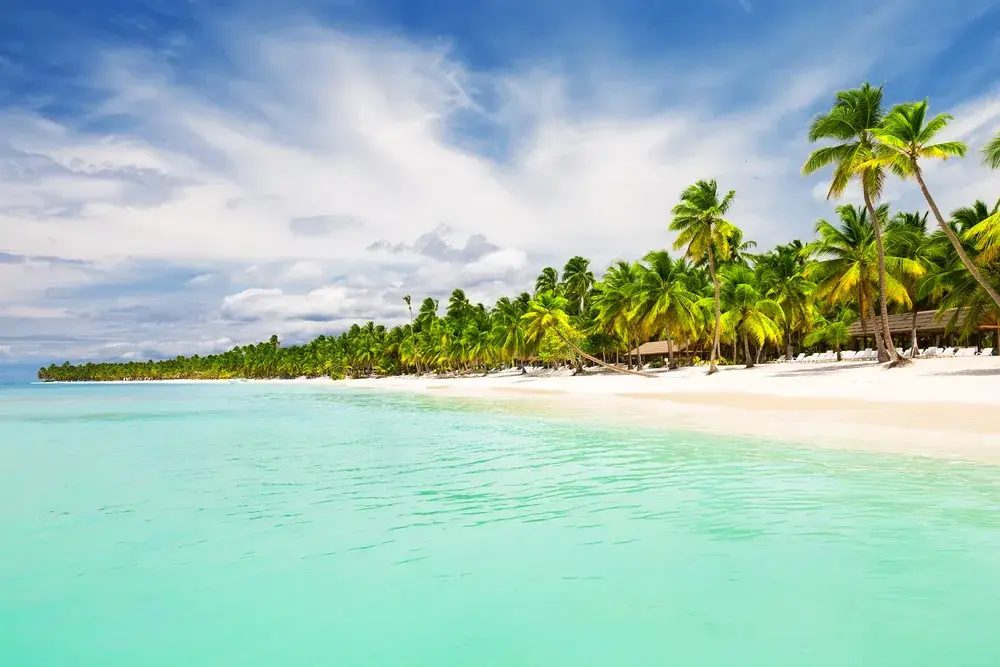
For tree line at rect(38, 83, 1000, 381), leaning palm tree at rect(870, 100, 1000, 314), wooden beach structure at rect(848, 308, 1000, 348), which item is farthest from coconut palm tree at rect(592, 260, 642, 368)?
leaning palm tree at rect(870, 100, 1000, 314)

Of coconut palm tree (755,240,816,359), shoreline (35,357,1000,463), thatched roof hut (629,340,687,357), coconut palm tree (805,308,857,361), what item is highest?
coconut palm tree (755,240,816,359)

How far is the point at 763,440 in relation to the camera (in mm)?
14719

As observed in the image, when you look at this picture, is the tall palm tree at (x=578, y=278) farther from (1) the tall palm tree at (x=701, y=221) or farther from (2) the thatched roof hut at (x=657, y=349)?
(1) the tall palm tree at (x=701, y=221)

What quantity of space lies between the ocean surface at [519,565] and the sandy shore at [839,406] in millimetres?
2764

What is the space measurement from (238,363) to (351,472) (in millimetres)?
178644

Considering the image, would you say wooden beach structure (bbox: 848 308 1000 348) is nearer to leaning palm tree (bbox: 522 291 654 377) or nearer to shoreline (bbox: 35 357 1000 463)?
shoreline (bbox: 35 357 1000 463)

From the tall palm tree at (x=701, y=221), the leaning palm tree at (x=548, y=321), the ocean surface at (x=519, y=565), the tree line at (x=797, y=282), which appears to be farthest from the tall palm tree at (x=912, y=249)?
the ocean surface at (x=519, y=565)

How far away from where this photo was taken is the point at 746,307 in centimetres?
4497

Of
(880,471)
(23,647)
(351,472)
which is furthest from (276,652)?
(880,471)

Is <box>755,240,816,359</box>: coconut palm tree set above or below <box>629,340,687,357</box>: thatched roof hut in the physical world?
above

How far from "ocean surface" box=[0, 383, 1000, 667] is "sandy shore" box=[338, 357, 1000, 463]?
276 cm

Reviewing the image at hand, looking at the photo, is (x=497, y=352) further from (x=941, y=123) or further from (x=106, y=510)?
(x=106, y=510)

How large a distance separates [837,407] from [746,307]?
972 inches

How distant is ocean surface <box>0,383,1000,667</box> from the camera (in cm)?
470
